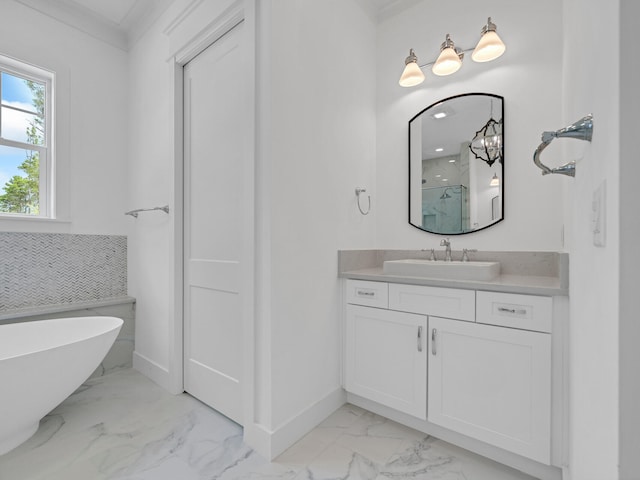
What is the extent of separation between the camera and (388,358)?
181cm

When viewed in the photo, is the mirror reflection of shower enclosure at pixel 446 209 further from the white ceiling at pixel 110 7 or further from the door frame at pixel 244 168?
the white ceiling at pixel 110 7

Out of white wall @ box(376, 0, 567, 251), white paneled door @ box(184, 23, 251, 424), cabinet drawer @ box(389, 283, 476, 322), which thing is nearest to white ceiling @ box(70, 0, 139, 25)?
white paneled door @ box(184, 23, 251, 424)

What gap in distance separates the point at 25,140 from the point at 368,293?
2795 mm

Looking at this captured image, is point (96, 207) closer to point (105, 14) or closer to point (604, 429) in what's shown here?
point (105, 14)

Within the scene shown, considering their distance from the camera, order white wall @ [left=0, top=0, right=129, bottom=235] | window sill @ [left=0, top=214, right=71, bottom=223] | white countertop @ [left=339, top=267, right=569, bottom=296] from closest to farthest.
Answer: white countertop @ [left=339, top=267, right=569, bottom=296]
window sill @ [left=0, top=214, right=71, bottom=223]
white wall @ [left=0, top=0, right=129, bottom=235]

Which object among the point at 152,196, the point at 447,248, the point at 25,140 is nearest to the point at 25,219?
the point at 25,140

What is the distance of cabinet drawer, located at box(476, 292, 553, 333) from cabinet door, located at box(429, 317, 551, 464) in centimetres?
3

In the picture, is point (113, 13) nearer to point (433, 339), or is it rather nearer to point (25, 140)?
point (25, 140)

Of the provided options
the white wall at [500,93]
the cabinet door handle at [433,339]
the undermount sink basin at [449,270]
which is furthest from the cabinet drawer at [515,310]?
the white wall at [500,93]

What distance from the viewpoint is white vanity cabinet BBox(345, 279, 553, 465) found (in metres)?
1.37

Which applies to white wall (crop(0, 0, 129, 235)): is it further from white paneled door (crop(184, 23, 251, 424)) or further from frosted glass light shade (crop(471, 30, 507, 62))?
frosted glass light shade (crop(471, 30, 507, 62))

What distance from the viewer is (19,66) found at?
2305 millimetres

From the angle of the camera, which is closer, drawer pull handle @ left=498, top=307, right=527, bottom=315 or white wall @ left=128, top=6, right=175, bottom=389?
drawer pull handle @ left=498, top=307, right=527, bottom=315

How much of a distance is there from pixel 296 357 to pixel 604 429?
140 cm
